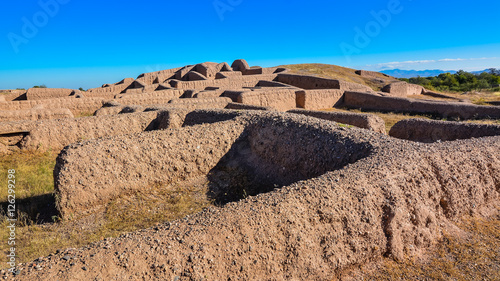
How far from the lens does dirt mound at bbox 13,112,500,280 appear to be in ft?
9.62

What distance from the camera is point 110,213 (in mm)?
5688

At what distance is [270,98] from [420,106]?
778cm

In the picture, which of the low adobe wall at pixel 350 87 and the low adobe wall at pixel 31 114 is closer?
the low adobe wall at pixel 31 114

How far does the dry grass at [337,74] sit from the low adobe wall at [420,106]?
381 inches

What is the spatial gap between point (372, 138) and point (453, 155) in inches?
52.9

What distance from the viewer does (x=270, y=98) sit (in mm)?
15508

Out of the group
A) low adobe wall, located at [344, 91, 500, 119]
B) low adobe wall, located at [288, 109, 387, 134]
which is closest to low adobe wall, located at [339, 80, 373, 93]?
low adobe wall, located at [344, 91, 500, 119]

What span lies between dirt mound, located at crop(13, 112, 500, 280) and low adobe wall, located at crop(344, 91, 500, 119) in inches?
346

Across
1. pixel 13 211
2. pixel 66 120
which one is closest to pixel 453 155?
pixel 13 211

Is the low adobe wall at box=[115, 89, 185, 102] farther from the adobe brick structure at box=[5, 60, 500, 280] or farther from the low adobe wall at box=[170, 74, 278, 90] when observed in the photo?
the adobe brick structure at box=[5, 60, 500, 280]

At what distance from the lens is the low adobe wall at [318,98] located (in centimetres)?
1661

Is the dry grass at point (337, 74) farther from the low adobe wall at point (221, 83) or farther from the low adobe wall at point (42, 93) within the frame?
the low adobe wall at point (42, 93)

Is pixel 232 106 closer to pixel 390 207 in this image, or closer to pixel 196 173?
pixel 196 173

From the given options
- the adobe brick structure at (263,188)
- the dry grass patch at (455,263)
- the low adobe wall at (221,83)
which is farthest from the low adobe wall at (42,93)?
the dry grass patch at (455,263)
